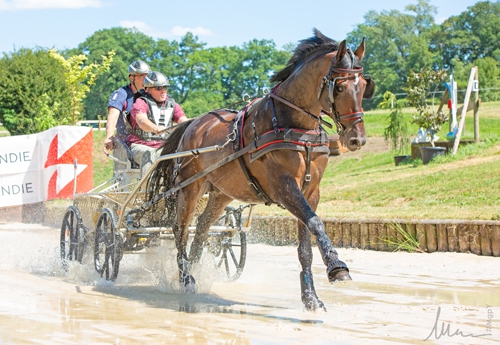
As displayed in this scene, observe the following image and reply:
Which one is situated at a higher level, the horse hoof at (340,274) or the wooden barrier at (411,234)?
the wooden barrier at (411,234)

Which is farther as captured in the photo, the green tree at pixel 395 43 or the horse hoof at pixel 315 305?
the green tree at pixel 395 43

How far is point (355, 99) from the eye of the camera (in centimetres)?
552

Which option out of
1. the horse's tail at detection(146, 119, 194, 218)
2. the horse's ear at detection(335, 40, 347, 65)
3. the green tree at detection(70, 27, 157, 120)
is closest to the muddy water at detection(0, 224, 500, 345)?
the horse's tail at detection(146, 119, 194, 218)

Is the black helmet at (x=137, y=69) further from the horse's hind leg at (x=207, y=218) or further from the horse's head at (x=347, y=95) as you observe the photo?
the horse's head at (x=347, y=95)

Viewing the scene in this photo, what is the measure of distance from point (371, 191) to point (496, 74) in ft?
153

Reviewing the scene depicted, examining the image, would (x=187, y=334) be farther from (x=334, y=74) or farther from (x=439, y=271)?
(x=439, y=271)

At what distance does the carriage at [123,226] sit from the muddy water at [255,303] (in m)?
0.24

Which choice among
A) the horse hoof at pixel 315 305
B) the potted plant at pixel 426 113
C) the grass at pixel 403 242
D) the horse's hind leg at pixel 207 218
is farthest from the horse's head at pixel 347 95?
the potted plant at pixel 426 113

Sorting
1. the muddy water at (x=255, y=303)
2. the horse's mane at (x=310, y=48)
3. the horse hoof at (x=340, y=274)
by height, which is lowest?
the muddy water at (x=255, y=303)

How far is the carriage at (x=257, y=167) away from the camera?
5590mm

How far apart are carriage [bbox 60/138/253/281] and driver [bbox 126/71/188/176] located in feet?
0.54

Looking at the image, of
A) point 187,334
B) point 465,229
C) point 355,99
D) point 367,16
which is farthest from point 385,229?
point 367,16

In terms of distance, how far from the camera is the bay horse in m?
5.54

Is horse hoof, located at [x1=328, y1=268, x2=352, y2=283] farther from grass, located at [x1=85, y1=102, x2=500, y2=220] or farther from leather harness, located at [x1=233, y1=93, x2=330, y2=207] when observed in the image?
grass, located at [x1=85, y1=102, x2=500, y2=220]
